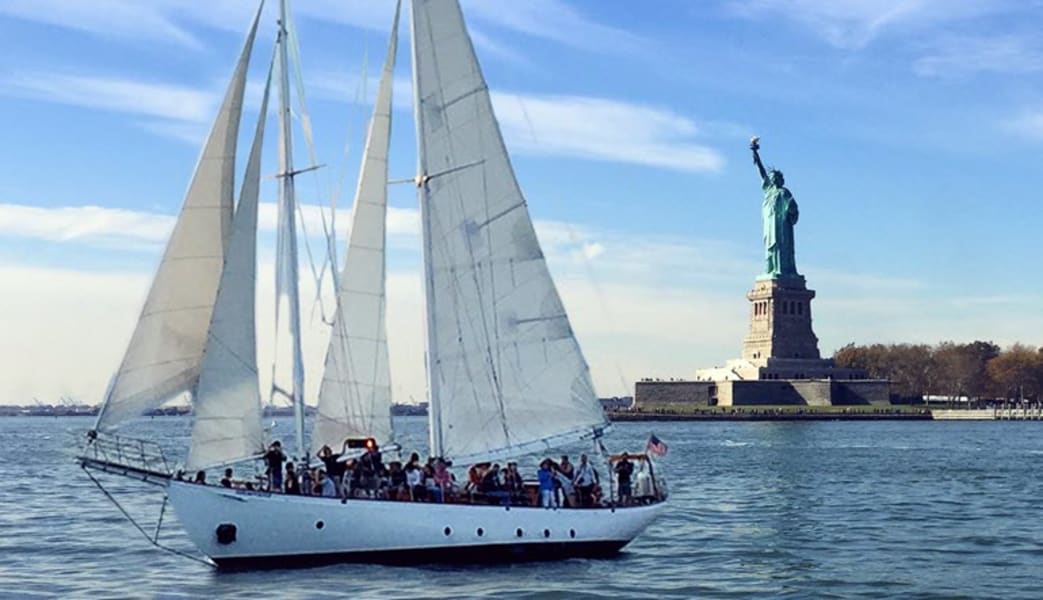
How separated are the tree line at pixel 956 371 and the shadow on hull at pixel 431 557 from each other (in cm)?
15424

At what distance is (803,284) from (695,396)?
56.1 ft

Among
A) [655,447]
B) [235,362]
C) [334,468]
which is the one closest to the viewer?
[235,362]

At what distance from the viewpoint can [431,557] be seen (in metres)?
32.7

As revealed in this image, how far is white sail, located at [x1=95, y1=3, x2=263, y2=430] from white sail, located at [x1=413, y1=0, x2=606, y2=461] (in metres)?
4.45

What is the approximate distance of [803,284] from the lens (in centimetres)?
16425

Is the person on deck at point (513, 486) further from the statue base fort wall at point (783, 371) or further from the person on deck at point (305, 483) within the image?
the statue base fort wall at point (783, 371)

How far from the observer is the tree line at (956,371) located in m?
184

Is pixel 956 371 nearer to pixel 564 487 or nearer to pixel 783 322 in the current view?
pixel 783 322

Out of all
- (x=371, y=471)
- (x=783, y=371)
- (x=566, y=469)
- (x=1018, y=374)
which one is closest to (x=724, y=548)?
(x=566, y=469)

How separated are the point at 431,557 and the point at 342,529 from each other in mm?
2148

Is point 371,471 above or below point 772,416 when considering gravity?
below

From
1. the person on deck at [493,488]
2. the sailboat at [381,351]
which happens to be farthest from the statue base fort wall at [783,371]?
the person on deck at [493,488]

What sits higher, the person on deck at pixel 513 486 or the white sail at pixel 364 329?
the white sail at pixel 364 329

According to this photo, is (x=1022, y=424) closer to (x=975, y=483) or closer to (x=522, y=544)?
(x=975, y=483)
